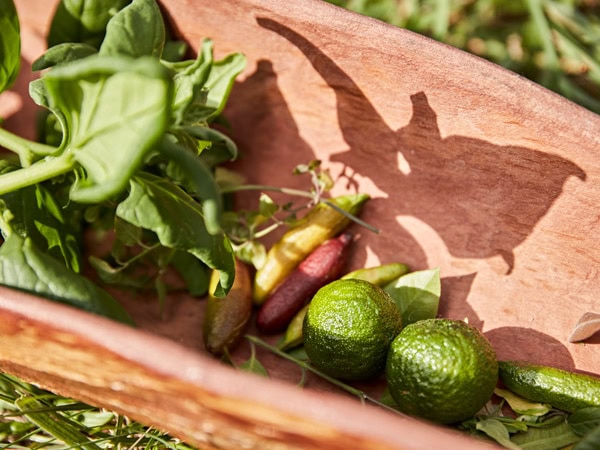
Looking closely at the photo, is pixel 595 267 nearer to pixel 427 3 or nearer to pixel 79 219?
pixel 79 219

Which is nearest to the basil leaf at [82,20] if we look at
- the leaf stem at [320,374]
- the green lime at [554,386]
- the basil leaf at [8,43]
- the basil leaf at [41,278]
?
the basil leaf at [8,43]

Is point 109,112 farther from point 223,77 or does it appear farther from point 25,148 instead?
point 223,77

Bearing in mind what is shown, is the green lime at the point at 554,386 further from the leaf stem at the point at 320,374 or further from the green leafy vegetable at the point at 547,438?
the leaf stem at the point at 320,374

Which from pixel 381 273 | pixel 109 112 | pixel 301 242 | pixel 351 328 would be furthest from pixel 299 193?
pixel 109 112

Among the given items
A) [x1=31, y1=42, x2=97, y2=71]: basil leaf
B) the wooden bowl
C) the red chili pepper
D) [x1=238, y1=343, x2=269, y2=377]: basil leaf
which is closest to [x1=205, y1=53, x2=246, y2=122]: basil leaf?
the wooden bowl

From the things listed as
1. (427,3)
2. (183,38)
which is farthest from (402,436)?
(427,3)

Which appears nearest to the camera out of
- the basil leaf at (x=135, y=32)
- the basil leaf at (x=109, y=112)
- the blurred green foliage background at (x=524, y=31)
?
the basil leaf at (x=109, y=112)

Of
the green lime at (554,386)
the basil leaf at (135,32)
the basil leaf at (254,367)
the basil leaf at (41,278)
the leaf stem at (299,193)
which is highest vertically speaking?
the basil leaf at (135,32)
